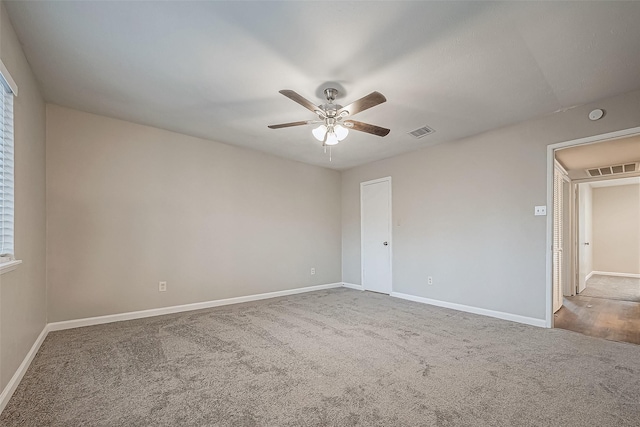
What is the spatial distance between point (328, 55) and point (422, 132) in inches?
85.1

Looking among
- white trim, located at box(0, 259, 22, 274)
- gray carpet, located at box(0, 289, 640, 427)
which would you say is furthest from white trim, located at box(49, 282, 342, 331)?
white trim, located at box(0, 259, 22, 274)

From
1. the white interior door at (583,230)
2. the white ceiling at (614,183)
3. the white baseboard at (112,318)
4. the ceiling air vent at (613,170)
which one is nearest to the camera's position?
the white baseboard at (112,318)

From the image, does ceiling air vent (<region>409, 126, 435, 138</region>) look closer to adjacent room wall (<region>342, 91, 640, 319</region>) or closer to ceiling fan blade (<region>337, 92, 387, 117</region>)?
adjacent room wall (<region>342, 91, 640, 319</region>)

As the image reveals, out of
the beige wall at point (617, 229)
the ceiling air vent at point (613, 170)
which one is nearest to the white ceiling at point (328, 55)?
the ceiling air vent at point (613, 170)

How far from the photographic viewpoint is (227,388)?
2041 millimetres

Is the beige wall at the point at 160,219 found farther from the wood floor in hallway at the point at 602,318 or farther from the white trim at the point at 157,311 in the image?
the wood floor in hallway at the point at 602,318

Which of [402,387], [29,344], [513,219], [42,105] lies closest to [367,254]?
[513,219]

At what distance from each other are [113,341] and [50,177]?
195 centimetres

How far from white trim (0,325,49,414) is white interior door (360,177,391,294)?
4508mm

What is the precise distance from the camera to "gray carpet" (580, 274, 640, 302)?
5102 mm

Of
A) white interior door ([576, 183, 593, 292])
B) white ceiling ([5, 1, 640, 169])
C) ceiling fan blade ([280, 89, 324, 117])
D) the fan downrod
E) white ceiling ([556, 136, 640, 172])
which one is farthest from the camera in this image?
white interior door ([576, 183, 593, 292])

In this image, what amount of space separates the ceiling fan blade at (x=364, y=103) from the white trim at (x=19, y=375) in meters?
3.06

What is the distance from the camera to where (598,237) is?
7629 mm

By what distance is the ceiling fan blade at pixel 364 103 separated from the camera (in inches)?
88.8
